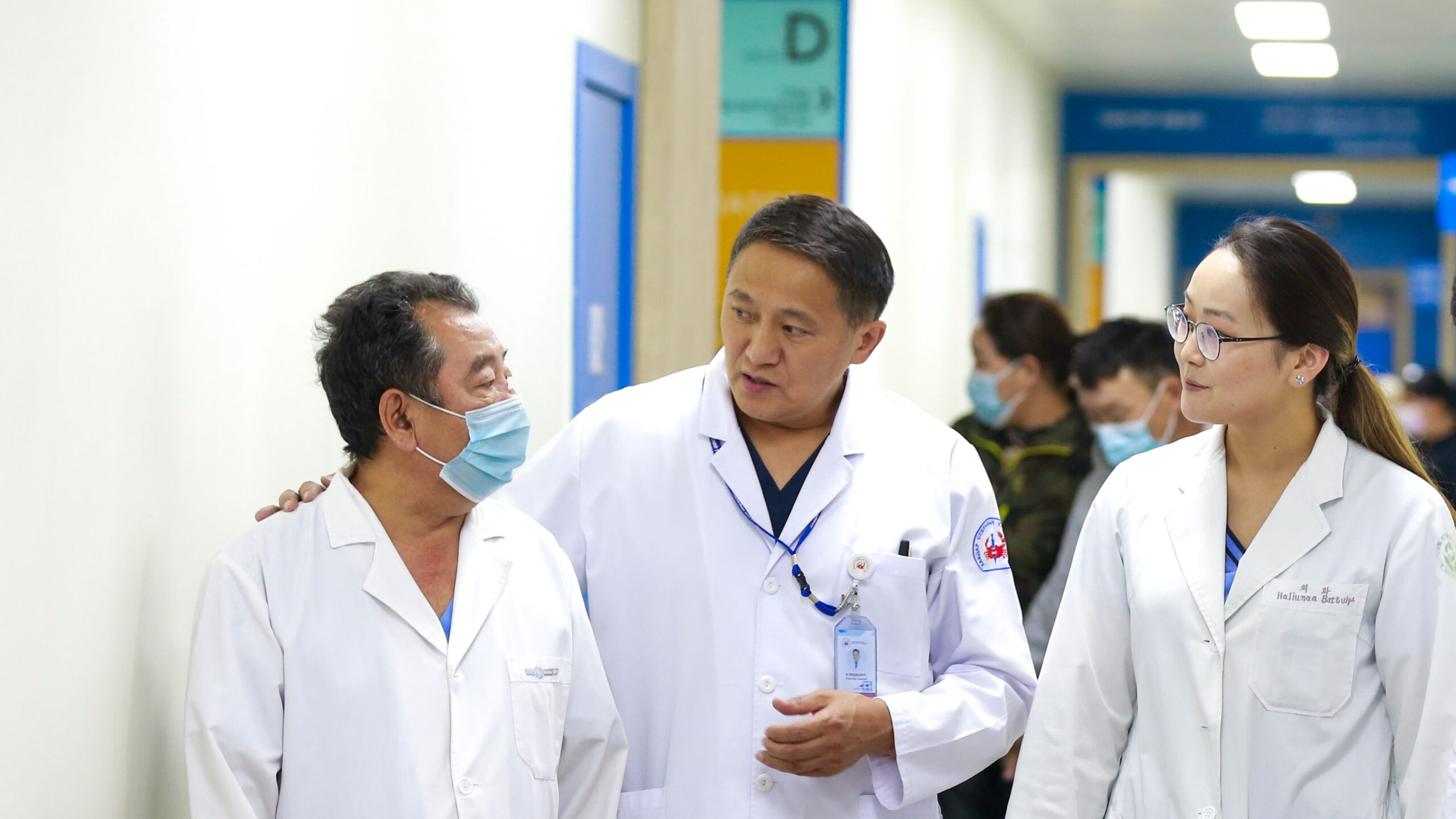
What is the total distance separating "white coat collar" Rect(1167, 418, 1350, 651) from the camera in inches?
84.4

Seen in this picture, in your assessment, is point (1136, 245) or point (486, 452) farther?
point (1136, 245)

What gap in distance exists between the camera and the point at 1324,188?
15250mm

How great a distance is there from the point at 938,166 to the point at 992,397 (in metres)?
3.11

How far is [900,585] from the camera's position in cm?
226

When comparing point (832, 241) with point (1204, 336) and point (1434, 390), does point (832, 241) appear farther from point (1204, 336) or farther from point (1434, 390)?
point (1434, 390)

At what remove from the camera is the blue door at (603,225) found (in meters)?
3.51

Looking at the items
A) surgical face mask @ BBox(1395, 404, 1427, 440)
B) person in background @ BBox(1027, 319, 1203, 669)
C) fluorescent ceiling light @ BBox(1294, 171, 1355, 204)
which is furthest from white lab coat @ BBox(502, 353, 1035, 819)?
fluorescent ceiling light @ BBox(1294, 171, 1355, 204)

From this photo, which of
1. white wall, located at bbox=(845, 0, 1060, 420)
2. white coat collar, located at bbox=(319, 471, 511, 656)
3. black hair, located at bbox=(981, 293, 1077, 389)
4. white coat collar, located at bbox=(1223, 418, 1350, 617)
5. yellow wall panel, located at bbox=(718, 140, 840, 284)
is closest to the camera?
white coat collar, located at bbox=(319, 471, 511, 656)

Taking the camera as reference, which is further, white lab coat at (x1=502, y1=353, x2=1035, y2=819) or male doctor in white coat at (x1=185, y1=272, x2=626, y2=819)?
white lab coat at (x1=502, y1=353, x2=1035, y2=819)

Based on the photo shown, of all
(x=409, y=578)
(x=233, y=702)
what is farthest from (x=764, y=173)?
(x=233, y=702)

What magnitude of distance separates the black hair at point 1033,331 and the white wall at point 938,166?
Answer: 1.33 meters

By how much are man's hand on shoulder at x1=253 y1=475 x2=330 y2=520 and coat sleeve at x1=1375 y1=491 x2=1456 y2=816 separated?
58.7 inches

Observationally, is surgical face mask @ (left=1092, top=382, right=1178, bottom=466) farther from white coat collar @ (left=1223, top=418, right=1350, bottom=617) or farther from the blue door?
white coat collar @ (left=1223, top=418, right=1350, bottom=617)

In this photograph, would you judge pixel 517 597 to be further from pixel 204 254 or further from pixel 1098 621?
pixel 1098 621
